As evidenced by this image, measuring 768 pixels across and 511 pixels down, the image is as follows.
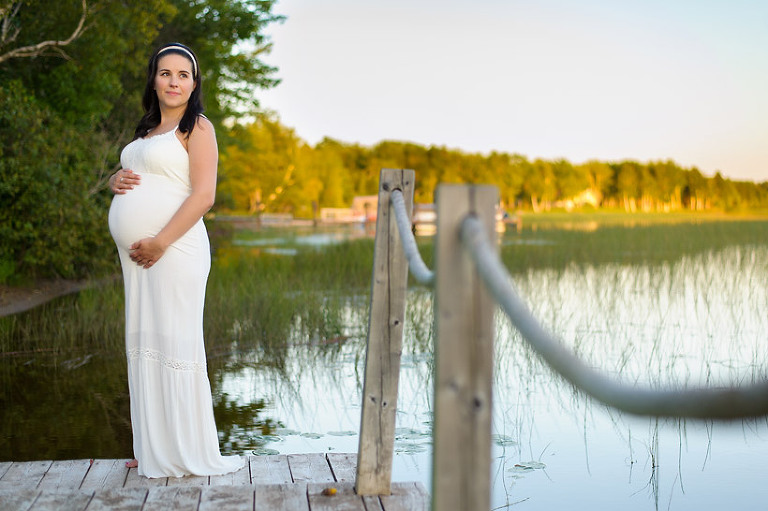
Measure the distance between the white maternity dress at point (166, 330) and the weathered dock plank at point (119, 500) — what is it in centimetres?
34

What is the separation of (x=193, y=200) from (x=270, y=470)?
1.28 meters

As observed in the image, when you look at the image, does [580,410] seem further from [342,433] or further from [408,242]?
[408,242]

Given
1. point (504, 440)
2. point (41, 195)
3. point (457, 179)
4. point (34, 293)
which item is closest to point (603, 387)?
point (504, 440)

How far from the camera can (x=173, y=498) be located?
11.9 ft

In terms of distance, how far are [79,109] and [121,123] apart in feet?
15.3

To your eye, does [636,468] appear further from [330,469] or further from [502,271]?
[502,271]

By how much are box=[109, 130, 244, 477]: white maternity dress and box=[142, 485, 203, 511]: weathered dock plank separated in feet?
0.97

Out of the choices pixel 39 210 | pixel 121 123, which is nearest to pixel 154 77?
pixel 39 210

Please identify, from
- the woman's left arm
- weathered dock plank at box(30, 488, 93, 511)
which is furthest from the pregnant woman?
weathered dock plank at box(30, 488, 93, 511)

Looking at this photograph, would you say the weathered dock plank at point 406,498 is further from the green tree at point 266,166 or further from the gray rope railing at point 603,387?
the green tree at point 266,166

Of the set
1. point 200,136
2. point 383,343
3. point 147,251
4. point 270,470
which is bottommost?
point 270,470

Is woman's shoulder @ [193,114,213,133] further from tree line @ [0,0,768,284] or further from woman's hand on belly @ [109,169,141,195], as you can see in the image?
tree line @ [0,0,768,284]

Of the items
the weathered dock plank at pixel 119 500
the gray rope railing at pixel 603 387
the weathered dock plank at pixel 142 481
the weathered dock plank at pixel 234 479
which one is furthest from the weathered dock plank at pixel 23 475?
the gray rope railing at pixel 603 387

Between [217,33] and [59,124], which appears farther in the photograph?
[217,33]
